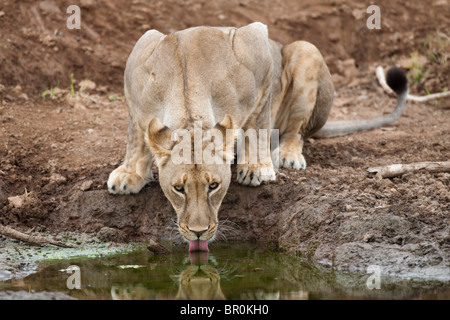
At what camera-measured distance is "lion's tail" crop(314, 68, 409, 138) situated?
897cm

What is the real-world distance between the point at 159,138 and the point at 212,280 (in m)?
1.13

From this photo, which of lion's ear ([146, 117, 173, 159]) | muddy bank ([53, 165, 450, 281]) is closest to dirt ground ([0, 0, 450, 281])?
muddy bank ([53, 165, 450, 281])

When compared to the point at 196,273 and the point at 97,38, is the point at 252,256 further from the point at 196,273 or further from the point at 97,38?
the point at 97,38

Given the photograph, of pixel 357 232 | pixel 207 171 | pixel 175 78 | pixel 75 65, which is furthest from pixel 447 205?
pixel 75 65

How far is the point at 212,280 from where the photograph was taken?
562 cm

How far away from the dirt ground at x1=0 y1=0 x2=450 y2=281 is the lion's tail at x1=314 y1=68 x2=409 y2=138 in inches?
4.9

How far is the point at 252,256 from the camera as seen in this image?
6.38 m
